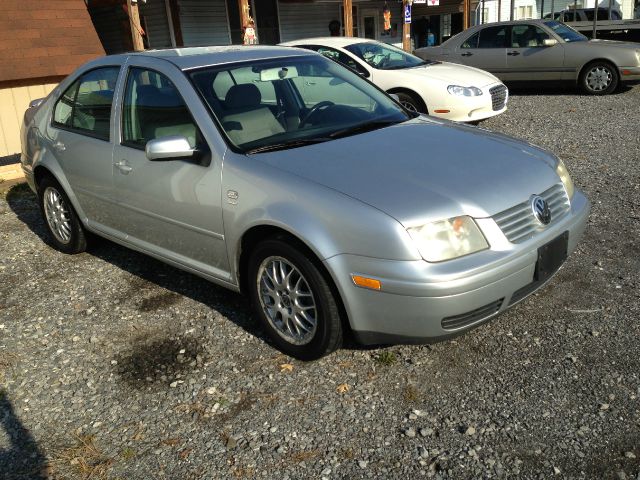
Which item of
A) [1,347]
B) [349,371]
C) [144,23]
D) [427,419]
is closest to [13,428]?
[1,347]

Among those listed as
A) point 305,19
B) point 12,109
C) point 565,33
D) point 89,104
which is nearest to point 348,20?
point 305,19

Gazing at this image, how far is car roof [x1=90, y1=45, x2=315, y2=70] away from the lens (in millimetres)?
4168

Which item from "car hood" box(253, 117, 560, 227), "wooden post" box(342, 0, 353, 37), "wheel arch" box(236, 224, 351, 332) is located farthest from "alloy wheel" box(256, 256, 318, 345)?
"wooden post" box(342, 0, 353, 37)

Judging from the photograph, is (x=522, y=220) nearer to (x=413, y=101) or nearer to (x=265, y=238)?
(x=265, y=238)

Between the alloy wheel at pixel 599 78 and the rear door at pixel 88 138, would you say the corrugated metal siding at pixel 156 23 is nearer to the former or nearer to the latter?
the alloy wheel at pixel 599 78

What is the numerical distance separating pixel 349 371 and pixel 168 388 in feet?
3.20

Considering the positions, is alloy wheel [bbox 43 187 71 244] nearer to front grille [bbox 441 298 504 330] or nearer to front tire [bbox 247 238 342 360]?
front tire [bbox 247 238 342 360]

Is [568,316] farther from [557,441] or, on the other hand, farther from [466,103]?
[466,103]

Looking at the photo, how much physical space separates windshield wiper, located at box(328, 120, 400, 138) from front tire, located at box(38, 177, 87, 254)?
2.47m

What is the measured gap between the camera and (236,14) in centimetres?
2055

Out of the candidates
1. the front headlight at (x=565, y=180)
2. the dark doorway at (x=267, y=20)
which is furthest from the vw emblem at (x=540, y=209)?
the dark doorway at (x=267, y=20)

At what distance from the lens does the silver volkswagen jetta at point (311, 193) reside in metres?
3.05

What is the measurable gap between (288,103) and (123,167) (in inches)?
46.7

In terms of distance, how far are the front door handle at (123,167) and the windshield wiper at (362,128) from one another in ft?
4.55
